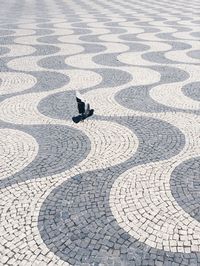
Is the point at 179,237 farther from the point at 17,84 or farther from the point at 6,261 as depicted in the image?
the point at 17,84

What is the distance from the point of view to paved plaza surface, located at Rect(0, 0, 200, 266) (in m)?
3.92

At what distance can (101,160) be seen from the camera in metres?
5.68

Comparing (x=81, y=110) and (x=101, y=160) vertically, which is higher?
(x=81, y=110)

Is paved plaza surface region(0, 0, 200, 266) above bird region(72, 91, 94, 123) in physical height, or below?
below

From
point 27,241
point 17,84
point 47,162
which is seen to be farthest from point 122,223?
point 17,84

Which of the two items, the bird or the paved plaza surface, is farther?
the bird

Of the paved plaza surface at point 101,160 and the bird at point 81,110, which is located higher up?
the bird at point 81,110

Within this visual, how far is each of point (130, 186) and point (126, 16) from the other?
66.8 ft

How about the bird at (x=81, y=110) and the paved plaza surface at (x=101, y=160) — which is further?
the bird at (x=81, y=110)

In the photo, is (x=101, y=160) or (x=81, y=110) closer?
(x=101, y=160)

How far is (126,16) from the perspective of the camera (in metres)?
23.2

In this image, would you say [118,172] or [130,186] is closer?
[130,186]

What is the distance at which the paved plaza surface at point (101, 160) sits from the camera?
3.92m

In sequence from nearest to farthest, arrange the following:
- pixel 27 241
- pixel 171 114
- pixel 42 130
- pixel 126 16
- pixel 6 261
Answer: pixel 6 261 < pixel 27 241 < pixel 42 130 < pixel 171 114 < pixel 126 16
